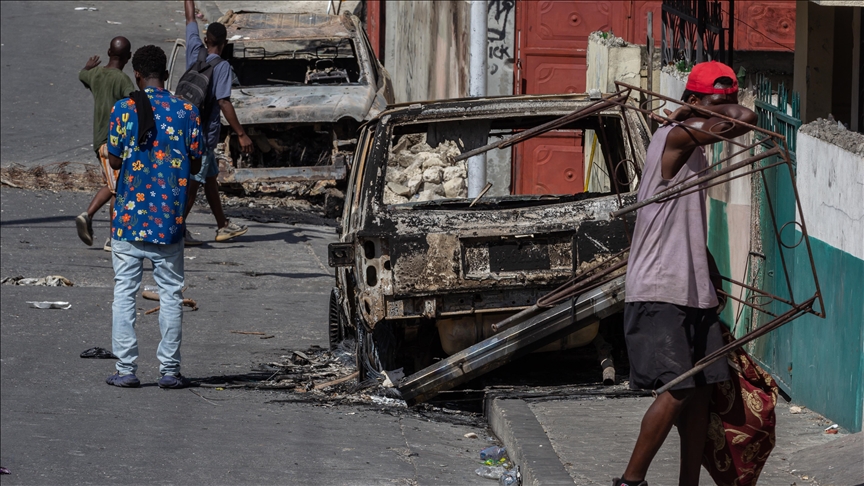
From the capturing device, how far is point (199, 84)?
10930 millimetres

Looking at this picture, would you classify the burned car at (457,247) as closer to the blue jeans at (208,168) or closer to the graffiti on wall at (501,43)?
the blue jeans at (208,168)

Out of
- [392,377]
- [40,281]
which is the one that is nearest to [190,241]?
[40,281]

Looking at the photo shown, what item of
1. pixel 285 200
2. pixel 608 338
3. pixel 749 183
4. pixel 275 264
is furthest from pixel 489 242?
pixel 285 200

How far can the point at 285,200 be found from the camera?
1420 cm

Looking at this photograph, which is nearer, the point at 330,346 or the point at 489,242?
the point at 489,242

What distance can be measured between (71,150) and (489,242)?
11.1m

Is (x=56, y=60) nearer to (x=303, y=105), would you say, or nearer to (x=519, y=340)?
(x=303, y=105)

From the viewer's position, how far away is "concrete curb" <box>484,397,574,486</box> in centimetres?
534

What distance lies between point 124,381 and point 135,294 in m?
0.50

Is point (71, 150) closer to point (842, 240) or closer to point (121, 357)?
point (121, 357)

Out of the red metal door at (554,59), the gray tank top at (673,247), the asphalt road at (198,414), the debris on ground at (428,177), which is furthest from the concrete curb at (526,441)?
the red metal door at (554,59)

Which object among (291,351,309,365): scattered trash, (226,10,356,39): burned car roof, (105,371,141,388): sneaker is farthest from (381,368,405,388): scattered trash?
(226,10,356,39): burned car roof

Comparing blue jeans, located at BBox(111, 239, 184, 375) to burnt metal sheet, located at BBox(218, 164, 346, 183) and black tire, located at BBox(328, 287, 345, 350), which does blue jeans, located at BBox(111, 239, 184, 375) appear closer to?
black tire, located at BBox(328, 287, 345, 350)

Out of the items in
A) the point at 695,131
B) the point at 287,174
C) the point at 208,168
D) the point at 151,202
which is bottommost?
the point at 287,174
